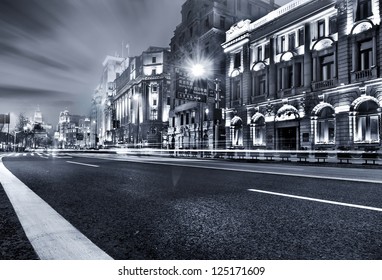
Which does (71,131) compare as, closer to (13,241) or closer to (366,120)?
(366,120)

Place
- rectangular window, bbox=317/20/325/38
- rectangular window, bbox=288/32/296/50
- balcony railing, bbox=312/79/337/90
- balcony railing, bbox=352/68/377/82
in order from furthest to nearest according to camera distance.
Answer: rectangular window, bbox=288/32/296/50 → rectangular window, bbox=317/20/325/38 → balcony railing, bbox=312/79/337/90 → balcony railing, bbox=352/68/377/82

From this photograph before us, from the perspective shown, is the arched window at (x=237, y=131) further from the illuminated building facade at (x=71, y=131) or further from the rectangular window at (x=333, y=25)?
the illuminated building facade at (x=71, y=131)

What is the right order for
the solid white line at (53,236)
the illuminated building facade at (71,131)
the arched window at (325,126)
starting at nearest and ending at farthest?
the solid white line at (53,236) → the arched window at (325,126) → the illuminated building facade at (71,131)

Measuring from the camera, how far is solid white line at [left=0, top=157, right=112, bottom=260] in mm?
2039

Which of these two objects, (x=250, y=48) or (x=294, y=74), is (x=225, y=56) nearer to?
(x=250, y=48)

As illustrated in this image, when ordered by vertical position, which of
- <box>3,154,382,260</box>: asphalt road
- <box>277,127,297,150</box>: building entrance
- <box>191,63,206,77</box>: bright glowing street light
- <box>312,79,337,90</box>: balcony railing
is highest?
<box>191,63,206,77</box>: bright glowing street light

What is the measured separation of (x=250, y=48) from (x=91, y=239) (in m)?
29.8

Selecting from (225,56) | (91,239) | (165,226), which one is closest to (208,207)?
(165,226)

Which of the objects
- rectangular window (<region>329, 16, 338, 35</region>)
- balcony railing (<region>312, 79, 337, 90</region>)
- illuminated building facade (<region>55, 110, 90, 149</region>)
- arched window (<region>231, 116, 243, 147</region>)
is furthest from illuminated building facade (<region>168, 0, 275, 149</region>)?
illuminated building facade (<region>55, 110, 90, 149</region>)

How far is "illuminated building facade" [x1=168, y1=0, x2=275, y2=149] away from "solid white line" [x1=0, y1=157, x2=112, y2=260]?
87.3ft

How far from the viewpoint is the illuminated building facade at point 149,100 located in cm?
7006

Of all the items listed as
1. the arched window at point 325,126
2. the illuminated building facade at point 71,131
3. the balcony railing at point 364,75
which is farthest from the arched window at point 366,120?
the illuminated building facade at point 71,131

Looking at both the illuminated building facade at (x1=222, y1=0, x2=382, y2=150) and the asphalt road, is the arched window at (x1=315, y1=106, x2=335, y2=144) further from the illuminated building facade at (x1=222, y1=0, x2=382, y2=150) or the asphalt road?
the asphalt road

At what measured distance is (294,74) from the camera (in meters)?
24.5
